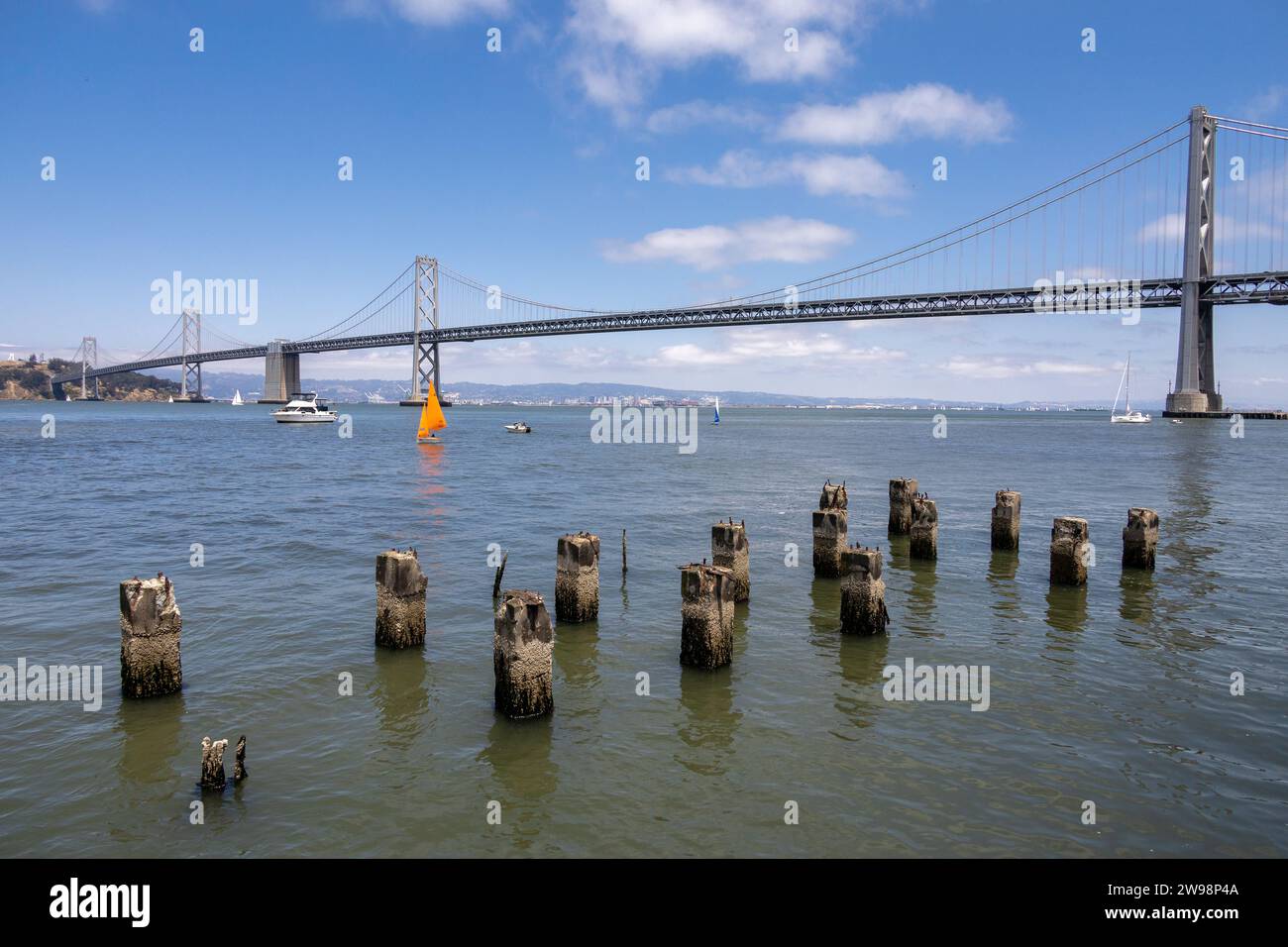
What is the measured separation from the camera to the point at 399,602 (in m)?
11.3

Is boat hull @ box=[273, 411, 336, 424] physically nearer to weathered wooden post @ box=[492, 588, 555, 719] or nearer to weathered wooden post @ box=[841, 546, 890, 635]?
weathered wooden post @ box=[841, 546, 890, 635]

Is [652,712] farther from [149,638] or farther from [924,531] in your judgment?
[924,531]

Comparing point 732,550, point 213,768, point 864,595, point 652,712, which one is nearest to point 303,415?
point 732,550

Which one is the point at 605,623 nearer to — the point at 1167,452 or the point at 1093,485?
the point at 1093,485

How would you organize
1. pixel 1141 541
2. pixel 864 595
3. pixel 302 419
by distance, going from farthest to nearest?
pixel 302 419 < pixel 1141 541 < pixel 864 595

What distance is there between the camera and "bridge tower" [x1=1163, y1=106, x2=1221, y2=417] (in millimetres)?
90312

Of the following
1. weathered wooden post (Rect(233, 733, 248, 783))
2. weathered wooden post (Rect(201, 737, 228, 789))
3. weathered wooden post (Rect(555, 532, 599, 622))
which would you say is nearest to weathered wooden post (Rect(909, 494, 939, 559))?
weathered wooden post (Rect(555, 532, 599, 622))

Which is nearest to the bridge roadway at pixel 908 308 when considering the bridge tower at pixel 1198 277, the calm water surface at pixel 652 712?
the bridge tower at pixel 1198 277

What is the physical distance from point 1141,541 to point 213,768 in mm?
17461

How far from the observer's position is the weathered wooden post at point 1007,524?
734 inches

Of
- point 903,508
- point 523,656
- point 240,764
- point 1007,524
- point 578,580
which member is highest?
point 903,508

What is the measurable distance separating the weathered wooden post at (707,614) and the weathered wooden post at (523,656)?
2.40 m

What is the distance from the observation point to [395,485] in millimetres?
33500
